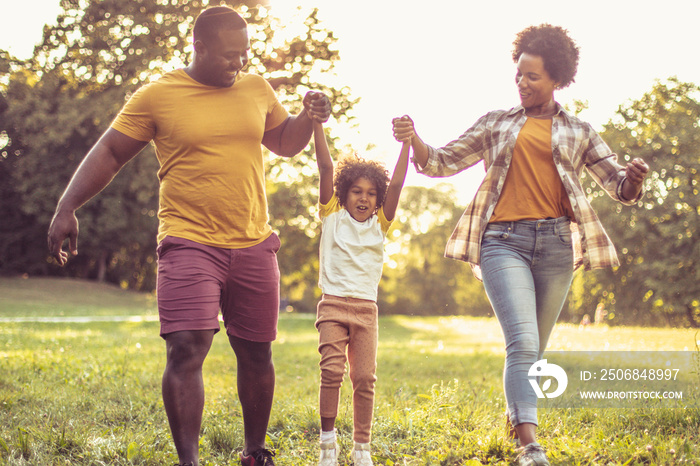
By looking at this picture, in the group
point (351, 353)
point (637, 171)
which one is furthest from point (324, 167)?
point (637, 171)

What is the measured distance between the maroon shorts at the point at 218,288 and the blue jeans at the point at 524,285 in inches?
47.4

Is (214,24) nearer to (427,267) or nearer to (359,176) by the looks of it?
(359,176)

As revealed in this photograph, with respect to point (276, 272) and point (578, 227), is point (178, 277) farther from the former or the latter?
point (578, 227)

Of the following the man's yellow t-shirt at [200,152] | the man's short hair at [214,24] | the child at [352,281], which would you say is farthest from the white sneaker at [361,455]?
the man's short hair at [214,24]

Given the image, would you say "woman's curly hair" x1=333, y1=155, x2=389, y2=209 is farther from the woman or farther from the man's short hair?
the man's short hair

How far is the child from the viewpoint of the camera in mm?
3734

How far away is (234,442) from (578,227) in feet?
8.08

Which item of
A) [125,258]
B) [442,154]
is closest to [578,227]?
[442,154]

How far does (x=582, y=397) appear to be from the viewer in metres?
5.05

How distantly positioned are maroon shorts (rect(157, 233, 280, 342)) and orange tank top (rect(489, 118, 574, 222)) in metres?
1.32

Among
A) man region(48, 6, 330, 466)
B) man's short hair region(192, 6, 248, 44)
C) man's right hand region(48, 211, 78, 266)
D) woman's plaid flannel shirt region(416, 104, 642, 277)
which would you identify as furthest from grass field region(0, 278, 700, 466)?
man's short hair region(192, 6, 248, 44)

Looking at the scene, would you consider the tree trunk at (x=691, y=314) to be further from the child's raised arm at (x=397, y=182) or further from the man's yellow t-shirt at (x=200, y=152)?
the man's yellow t-shirt at (x=200, y=152)

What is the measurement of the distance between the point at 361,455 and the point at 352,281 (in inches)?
36.9

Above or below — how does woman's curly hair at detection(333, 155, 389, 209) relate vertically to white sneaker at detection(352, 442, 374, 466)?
above
